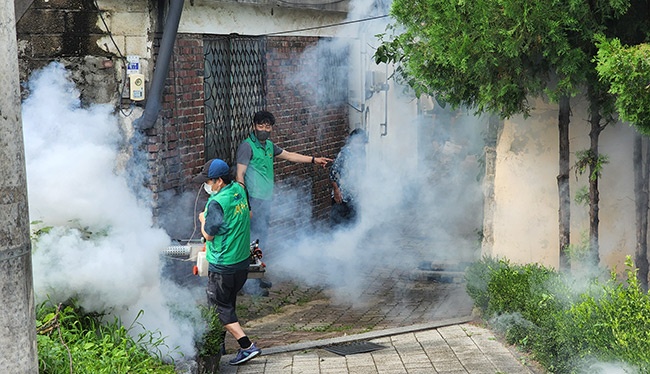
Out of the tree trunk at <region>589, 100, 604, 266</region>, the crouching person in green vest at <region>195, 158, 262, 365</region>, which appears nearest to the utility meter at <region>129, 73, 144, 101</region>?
the crouching person in green vest at <region>195, 158, 262, 365</region>

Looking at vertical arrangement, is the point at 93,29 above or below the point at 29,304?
above

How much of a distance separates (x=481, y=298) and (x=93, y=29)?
482 cm

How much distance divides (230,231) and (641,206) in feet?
11.9

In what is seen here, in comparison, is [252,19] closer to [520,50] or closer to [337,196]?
[337,196]

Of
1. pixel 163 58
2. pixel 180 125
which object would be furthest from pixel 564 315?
pixel 180 125

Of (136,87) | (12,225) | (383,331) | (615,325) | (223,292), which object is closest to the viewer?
(12,225)

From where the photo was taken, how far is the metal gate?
1203cm

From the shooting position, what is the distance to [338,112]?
15727 millimetres

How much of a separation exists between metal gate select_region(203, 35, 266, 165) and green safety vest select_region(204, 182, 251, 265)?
3.44m

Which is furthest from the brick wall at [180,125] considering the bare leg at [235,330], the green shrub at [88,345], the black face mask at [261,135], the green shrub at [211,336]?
the green shrub at [88,345]

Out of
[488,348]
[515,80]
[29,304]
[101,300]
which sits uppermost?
[515,80]

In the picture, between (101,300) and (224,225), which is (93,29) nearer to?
(224,225)

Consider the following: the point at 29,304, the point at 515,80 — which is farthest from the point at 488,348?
the point at 29,304

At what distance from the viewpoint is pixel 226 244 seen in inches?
336
